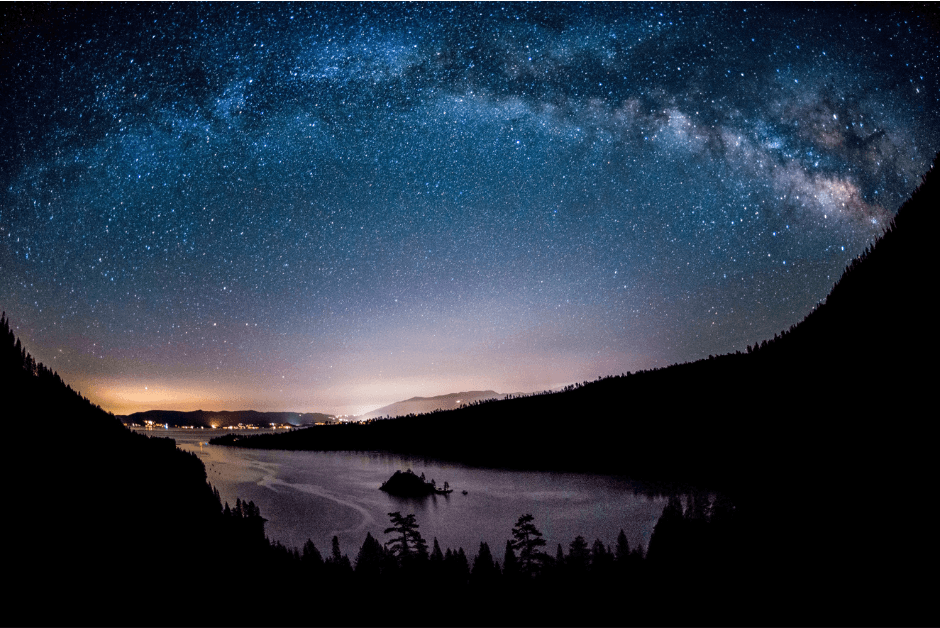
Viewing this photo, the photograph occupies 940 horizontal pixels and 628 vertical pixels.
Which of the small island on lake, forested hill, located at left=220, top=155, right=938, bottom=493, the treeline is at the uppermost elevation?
forested hill, located at left=220, top=155, right=938, bottom=493

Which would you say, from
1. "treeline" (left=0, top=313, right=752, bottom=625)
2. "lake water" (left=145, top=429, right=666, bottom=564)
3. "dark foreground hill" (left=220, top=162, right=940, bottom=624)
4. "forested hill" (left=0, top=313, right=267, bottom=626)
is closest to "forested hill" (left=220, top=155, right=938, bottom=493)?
"dark foreground hill" (left=220, top=162, right=940, bottom=624)

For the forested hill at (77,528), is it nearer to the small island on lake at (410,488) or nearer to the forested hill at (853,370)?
the forested hill at (853,370)

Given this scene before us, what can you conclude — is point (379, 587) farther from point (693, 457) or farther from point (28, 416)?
point (693, 457)

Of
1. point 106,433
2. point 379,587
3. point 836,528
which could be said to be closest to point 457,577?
point 379,587

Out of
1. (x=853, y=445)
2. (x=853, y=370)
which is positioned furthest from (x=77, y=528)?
(x=853, y=370)

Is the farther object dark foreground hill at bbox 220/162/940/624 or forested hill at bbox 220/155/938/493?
forested hill at bbox 220/155/938/493

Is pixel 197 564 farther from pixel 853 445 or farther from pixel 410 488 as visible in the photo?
pixel 410 488

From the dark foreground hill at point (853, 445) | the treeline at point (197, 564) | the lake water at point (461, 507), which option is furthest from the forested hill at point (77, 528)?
the lake water at point (461, 507)

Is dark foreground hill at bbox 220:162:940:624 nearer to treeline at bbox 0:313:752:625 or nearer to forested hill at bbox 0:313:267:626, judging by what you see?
treeline at bbox 0:313:752:625
